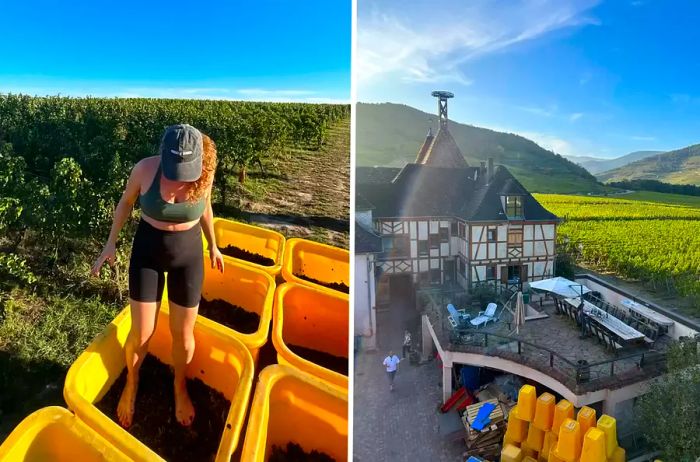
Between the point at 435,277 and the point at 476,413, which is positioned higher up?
the point at 435,277

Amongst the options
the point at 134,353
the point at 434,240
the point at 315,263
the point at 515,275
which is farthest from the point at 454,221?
the point at 134,353

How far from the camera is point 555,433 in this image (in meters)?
2.01

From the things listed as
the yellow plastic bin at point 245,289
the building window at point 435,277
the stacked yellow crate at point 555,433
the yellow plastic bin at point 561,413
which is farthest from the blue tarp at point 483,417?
the yellow plastic bin at point 245,289

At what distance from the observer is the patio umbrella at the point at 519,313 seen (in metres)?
2.06

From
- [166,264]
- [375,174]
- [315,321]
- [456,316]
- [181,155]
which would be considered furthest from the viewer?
[456,316]

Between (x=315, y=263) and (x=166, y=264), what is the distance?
1.59 ft

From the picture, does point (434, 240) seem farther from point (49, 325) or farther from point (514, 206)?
point (49, 325)

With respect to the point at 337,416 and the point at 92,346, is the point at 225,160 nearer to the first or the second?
the point at 92,346

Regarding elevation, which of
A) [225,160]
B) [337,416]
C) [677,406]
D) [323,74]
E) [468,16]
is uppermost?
[468,16]

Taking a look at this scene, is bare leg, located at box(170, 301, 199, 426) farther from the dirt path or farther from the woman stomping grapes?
the dirt path

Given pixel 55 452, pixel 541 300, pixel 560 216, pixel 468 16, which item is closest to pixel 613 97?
pixel 560 216

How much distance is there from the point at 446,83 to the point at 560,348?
1328mm

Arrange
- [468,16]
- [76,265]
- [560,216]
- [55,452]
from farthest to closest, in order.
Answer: [560,216]
[468,16]
[76,265]
[55,452]

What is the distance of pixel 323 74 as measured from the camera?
1354 millimetres
